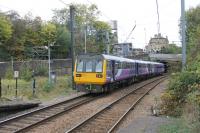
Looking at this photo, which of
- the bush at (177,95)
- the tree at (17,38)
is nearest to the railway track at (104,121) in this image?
the bush at (177,95)

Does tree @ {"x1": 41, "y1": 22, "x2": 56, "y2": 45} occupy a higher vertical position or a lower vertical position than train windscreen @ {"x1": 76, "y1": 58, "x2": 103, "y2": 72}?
higher

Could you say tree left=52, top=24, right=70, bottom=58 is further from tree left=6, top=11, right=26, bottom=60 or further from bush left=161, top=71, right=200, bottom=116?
bush left=161, top=71, right=200, bottom=116

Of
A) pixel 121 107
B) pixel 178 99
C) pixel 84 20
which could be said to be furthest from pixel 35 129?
pixel 84 20

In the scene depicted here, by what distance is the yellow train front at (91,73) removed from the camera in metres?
28.8

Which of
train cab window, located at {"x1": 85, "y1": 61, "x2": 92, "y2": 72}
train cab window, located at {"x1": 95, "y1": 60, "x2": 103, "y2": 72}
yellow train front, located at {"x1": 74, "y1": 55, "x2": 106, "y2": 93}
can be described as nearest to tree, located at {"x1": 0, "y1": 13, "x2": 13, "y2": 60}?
yellow train front, located at {"x1": 74, "y1": 55, "x2": 106, "y2": 93}

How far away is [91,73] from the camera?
1143 inches

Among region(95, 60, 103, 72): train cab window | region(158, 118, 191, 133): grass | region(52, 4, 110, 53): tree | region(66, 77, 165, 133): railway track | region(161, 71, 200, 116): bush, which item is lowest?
region(66, 77, 165, 133): railway track

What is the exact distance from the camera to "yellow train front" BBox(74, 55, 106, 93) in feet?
94.5

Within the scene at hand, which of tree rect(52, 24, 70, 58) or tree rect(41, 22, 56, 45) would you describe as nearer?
tree rect(41, 22, 56, 45)

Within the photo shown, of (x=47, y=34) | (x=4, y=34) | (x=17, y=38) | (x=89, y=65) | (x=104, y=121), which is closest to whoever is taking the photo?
(x=104, y=121)

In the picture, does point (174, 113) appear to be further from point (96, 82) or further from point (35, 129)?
point (96, 82)

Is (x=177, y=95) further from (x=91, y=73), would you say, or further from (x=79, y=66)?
(x=79, y=66)

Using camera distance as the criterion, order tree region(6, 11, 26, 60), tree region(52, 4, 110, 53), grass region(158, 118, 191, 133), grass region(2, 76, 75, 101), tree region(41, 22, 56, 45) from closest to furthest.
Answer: grass region(158, 118, 191, 133) < grass region(2, 76, 75, 101) < tree region(6, 11, 26, 60) < tree region(41, 22, 56, 45) < tree region(52, 4, 110, 53)

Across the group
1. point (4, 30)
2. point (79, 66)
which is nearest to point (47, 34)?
point (4, 30)
